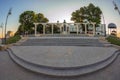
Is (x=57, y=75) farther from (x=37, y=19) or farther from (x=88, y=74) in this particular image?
(x=37, y=19)

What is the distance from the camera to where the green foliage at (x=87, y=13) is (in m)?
51.6

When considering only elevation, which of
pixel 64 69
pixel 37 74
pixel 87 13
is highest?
pixel 87 13

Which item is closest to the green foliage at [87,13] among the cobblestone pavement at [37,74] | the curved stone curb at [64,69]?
the cobblestone pavement at [37,74]

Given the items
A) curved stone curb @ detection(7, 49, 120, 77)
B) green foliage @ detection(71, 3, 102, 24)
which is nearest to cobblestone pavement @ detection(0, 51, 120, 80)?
curved stone curb @ detection(7, 49, 120, 77)

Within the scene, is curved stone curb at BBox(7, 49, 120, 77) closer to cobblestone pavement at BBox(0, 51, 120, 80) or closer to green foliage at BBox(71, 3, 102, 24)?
cobblestone pavement at BBox(0, 51, 120, 80)

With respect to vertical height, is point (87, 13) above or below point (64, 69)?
above

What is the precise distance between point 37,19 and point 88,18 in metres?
14.5

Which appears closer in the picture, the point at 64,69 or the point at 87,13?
the point at 64,69

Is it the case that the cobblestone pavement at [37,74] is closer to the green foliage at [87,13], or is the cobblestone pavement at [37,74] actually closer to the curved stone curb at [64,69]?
the curved stone curb at [64,69]

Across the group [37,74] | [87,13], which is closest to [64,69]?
[37,74]

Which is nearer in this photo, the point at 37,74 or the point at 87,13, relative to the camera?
the point at 37,74

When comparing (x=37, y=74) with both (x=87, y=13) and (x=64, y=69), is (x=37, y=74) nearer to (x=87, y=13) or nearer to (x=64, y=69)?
(x=64, y=69)

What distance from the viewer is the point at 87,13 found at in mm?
52812

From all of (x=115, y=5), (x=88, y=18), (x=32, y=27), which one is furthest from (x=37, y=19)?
(x=115, y=5)
